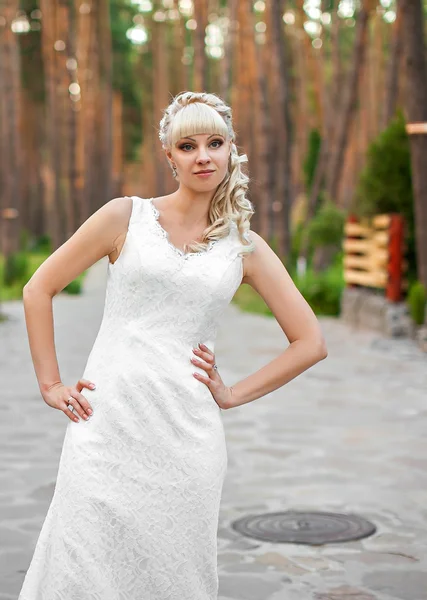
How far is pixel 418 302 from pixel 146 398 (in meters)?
10.7

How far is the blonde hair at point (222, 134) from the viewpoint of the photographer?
→ 9.72ft

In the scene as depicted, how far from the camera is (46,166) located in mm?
57156

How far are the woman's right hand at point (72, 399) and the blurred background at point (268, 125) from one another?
82 centimetres

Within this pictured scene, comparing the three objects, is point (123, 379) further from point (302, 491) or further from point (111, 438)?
point (302, 491)

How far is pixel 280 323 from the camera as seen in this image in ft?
10.3

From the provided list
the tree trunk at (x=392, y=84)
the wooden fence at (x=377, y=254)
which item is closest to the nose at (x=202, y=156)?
the wooden fence at (x=377, y=254)

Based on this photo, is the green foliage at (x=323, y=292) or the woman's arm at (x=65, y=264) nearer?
the woman's arm at (x=65, y=264)

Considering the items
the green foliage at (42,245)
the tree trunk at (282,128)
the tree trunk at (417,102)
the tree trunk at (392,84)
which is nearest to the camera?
the tree trunk at (417,102)

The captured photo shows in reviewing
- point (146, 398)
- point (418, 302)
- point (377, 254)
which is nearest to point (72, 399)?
point (146, 398)

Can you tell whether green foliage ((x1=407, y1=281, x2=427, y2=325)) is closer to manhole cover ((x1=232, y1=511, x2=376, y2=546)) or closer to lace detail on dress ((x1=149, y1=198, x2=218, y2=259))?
manhole cover ((x1=232, y1=511, x2=376, y2=546))

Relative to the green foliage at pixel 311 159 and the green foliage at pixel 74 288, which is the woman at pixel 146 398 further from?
the green foliage at pixel 311 159

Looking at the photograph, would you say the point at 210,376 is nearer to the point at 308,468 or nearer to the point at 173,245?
the point at 173,245

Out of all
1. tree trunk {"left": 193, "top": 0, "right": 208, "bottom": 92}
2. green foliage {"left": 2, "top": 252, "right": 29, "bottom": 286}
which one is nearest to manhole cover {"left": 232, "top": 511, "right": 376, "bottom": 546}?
green foliage {"left": 2, "top": 252, "right": 29, "bottom": 286}

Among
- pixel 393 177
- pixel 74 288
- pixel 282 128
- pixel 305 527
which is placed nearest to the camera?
pixel 305 527
